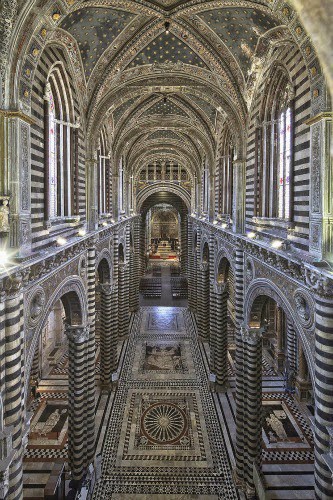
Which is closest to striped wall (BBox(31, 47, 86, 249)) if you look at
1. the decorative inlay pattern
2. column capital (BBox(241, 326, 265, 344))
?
column capital (BBox(241, 326, 265, 344))

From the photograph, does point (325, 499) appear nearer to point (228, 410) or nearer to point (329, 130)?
point (329, 130)

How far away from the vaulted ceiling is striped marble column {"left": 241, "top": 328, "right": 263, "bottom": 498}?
8.55 meters

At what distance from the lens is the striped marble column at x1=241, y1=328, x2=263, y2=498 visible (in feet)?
47.3

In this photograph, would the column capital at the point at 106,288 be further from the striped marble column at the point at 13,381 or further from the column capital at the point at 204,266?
the striped marble column at the point at 13,381

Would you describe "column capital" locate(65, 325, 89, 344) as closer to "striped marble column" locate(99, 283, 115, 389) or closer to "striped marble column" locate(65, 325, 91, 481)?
"striped marble column" locate(65, 325, 91, 481)

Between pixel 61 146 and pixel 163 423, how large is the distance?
13834 millimetres

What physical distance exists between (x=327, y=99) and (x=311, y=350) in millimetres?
5938

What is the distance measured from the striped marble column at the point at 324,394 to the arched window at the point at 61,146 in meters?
8.50

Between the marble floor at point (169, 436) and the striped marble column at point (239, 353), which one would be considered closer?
the marble floor at point (169, 436)

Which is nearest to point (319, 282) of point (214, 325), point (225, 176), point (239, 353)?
point (239, 353)

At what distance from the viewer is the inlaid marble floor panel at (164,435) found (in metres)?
14.5

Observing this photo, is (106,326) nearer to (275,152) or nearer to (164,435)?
(164,435)

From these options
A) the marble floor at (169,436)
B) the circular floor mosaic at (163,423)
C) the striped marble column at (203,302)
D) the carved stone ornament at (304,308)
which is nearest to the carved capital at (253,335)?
the carved stone ornament at (304,308)

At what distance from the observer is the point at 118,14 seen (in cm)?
1327
